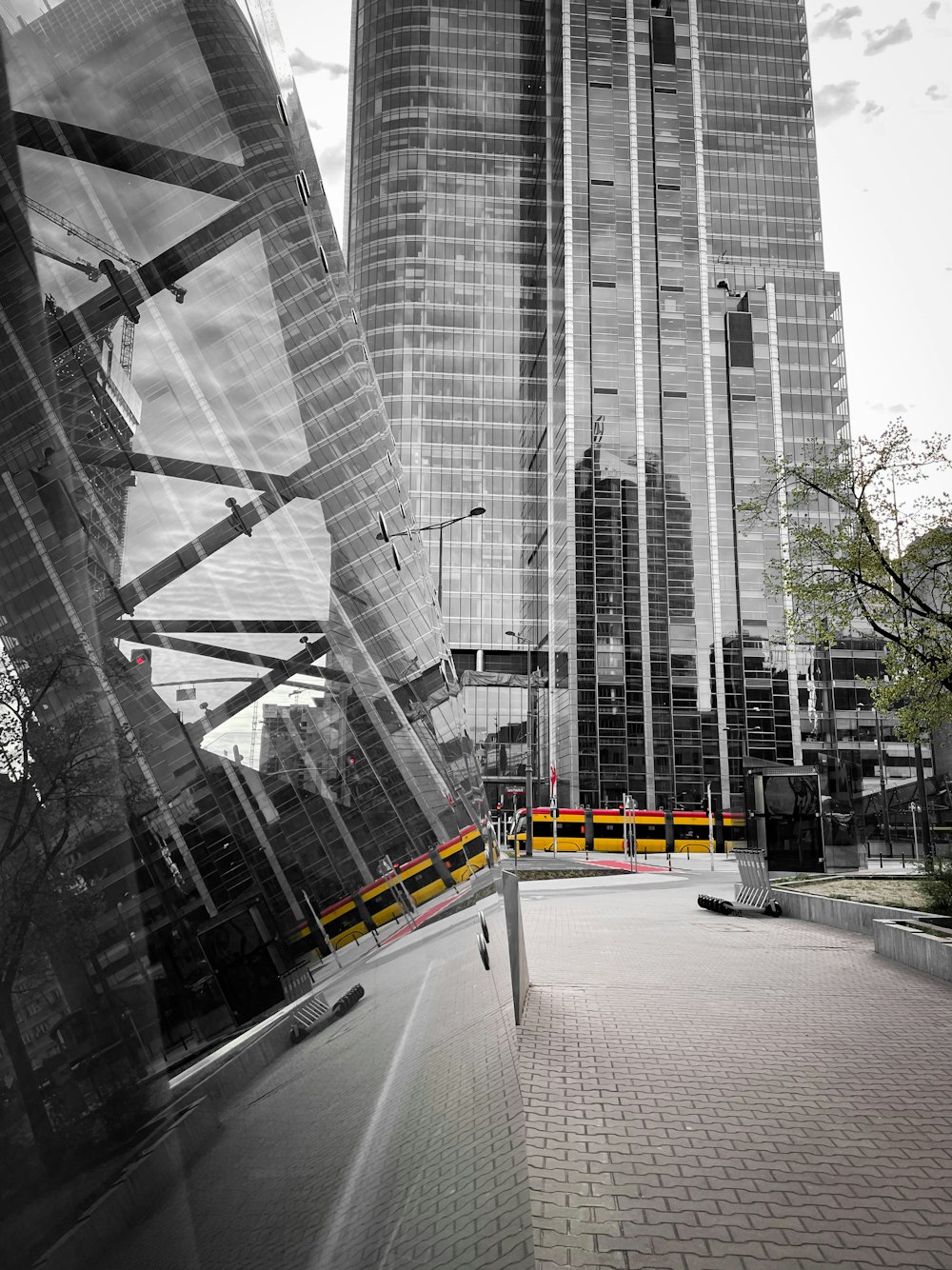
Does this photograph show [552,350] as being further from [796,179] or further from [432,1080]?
[432,1080]

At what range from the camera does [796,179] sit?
10050 centimetres

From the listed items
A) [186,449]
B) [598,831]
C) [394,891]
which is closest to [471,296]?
[598,831]

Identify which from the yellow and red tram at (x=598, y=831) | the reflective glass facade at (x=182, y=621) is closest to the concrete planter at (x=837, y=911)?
the reflective glass facade at (x=182, y=621)

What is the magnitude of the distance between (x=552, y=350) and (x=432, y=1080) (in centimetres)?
9254

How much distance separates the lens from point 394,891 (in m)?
3.03

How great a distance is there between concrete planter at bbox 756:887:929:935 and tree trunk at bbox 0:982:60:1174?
1577cm

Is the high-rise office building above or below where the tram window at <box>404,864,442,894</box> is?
above

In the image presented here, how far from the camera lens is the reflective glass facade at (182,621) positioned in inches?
39.5

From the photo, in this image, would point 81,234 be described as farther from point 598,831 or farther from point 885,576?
point 598,831

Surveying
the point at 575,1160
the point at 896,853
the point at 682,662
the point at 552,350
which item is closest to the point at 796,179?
the point at 552,350

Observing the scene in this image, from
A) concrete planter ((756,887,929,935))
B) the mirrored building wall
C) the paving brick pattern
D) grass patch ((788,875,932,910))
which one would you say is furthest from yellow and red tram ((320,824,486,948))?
the mirrored building wall

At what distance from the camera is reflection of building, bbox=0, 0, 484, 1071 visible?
1124mm

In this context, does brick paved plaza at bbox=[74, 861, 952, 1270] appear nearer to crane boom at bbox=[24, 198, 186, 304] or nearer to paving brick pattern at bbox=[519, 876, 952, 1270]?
paving brick pattern at bbox=[519, 876, 952, 1270]

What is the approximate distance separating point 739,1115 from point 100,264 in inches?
275
